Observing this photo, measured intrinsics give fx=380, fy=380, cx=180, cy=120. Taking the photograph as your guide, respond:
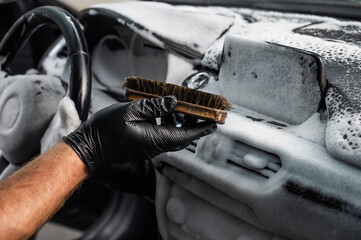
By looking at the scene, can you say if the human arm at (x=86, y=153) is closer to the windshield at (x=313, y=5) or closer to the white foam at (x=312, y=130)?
the white foam at (x=312, y=130)

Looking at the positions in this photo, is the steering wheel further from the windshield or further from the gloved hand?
the windshield

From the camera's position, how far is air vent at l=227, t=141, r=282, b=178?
0.88m

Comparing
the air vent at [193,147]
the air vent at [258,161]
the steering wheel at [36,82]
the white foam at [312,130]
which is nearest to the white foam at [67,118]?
the steering wheel at [36,82]

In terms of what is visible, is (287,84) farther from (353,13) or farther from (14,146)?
(14,146)

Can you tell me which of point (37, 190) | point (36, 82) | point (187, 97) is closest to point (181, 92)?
point (187, 97)

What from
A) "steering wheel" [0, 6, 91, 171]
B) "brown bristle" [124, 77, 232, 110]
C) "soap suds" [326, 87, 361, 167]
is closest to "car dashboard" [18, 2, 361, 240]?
"soap suds" [326, 87, 361, 167]

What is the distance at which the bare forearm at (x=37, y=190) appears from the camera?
2.72 feet

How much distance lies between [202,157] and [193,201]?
0.15 meters

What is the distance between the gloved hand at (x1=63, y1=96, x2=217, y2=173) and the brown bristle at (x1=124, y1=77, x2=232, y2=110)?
0.06 metres

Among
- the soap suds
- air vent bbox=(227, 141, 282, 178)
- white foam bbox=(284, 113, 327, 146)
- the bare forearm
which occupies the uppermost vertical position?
the soap suds

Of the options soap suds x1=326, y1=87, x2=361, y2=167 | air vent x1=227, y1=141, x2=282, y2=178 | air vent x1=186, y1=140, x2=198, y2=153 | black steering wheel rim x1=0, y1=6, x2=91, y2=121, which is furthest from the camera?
black steering wheel rim x1=0, y1=6, x2=91, y2=121

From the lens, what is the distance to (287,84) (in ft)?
3.17

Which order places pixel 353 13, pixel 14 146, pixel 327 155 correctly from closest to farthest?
pixel 327 155
pixel 353 13
pixel 14 146

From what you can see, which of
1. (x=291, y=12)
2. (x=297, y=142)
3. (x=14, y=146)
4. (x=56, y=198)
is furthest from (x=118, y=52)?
(x=297, y=142)
